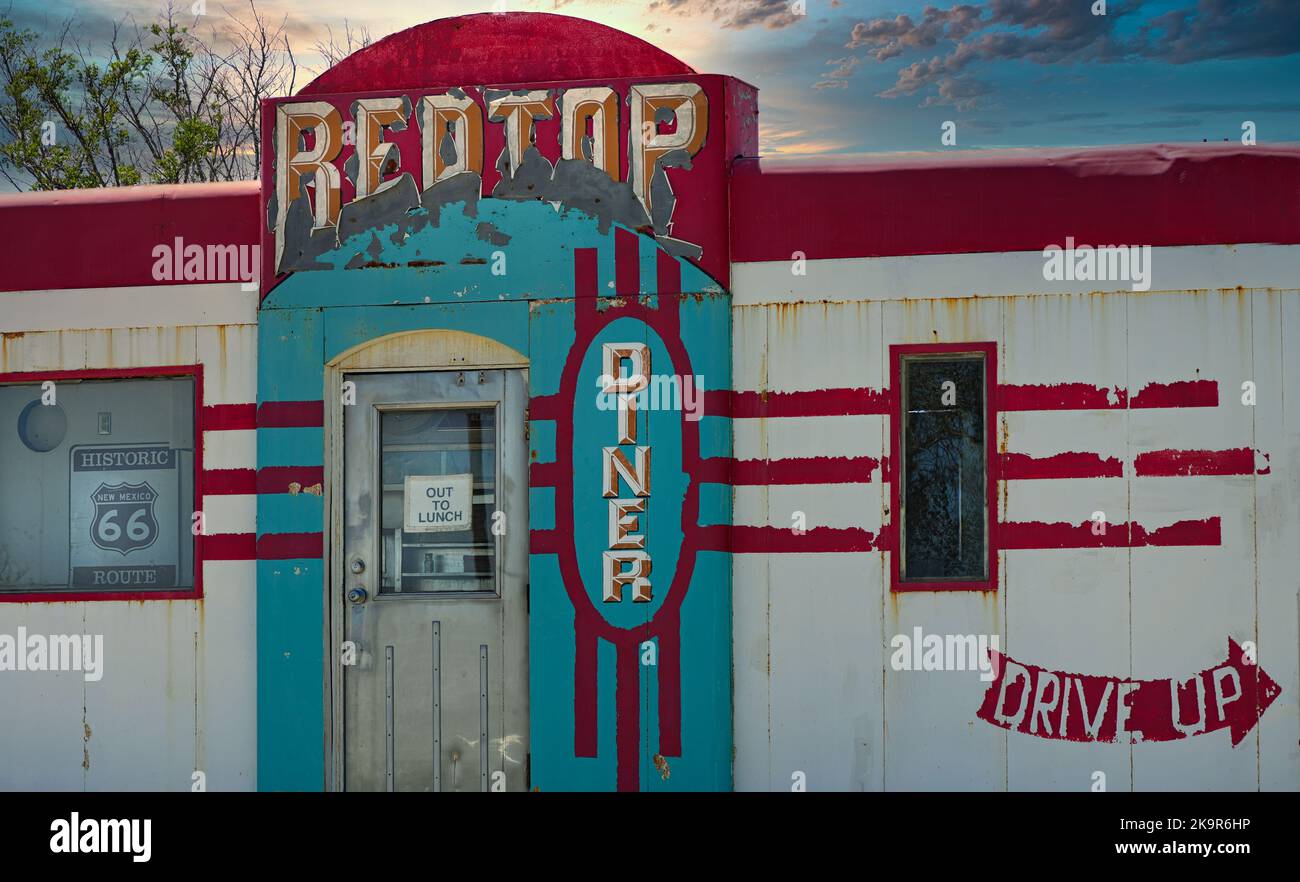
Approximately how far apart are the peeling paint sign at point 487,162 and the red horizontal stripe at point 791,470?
926mm

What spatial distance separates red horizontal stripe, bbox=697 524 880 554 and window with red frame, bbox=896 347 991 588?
7.9 inches

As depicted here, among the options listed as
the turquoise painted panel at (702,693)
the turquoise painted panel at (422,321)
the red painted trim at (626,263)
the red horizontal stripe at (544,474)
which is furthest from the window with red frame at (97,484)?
the turquoise painted panel at (702,693)

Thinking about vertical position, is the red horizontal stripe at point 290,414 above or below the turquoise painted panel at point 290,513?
above

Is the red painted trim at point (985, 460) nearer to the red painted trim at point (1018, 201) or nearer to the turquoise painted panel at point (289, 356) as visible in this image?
the red painted trim at point (1018, 201)

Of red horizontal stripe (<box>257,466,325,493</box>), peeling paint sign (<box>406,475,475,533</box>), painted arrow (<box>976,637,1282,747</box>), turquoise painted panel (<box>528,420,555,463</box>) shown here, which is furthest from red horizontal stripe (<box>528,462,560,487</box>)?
painted arrow (<box>976,637,1282,747</box>)

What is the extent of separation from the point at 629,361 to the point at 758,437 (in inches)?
28.5

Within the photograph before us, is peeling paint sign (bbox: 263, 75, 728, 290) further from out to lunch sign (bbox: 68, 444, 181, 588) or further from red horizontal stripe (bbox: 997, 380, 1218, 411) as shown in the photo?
red horizontal stripe (bbox: 997, 380, 1218, 411)

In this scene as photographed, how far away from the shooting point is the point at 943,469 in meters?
6.99

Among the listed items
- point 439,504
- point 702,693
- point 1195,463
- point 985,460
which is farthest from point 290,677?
point 1195,463

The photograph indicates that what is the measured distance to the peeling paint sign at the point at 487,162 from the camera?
23.3ft

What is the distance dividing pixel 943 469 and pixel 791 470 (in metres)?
0.73

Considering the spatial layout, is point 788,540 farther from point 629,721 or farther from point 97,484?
point 97,484

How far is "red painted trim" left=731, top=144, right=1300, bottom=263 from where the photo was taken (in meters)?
6.86

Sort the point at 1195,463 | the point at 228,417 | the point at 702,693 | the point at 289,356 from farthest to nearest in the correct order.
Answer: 1. the point at 228,417
2. the point at 289,356
3. the point at 702,693
4. the point at 1195,463
